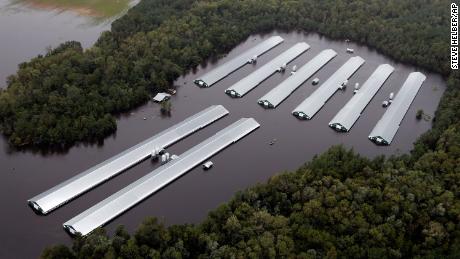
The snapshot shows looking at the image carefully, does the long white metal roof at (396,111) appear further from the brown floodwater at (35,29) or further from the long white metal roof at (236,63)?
the brown floodwater at (35,29)

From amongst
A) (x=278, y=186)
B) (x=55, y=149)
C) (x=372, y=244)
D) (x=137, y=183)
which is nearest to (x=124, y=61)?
(x=55, y=149)

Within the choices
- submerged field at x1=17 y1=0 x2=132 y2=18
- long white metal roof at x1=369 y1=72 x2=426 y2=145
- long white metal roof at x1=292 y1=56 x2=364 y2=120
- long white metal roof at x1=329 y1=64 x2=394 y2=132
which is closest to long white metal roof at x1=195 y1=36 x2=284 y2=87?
long white metal roof at x1=292 y1=56 x2=364 y2=120

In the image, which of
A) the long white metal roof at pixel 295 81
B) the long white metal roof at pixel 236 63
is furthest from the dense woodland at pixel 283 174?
the long white metal roof at pixel 295 81

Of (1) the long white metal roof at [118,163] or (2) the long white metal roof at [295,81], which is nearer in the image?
(1) the long white metal roof at [118,163]

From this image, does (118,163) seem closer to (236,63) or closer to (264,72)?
(236,63)

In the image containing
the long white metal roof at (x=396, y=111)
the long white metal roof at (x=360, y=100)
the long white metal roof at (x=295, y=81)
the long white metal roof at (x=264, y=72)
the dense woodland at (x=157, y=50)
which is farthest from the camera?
the long white metal roof at (x=264, y=72)

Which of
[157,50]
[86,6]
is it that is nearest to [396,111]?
[157,50]

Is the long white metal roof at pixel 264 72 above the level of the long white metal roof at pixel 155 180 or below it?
above
